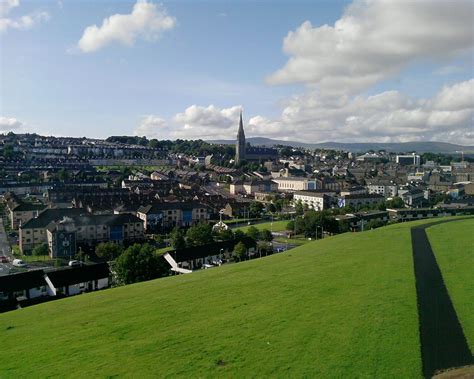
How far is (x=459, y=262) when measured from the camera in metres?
18.3

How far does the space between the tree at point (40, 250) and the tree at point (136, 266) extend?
10545 mm

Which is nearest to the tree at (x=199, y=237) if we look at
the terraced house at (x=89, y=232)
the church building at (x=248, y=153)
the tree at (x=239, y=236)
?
the tree at (x=239, y=236)

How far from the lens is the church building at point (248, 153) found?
112312mm

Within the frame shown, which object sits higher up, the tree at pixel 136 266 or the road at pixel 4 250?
the tree at pixel 136 266

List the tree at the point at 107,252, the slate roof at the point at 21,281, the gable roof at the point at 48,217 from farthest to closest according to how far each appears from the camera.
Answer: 1. the gable roof at the point at 48,217
2. the tree at the point at 107,252
3. the slate roof at the point at 21,281

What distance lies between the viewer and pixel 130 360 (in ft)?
33.3

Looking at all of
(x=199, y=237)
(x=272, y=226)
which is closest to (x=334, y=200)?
(x=272, y=226)

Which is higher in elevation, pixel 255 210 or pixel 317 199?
pixel 317 199

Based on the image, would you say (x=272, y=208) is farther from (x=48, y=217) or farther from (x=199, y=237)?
(x=48, y=217)

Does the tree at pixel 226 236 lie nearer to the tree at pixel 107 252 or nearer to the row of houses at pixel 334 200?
the tree at pixel 107 252

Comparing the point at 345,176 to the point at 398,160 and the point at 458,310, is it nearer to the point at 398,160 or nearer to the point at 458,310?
the point at 398,160

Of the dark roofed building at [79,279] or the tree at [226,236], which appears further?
the tree at [226,236]

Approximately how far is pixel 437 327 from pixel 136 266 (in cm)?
1465

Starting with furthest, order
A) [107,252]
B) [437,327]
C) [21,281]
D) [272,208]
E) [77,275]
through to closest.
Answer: [272,208]
[107,252]
[77,275]
[21,281]
[437,327]
